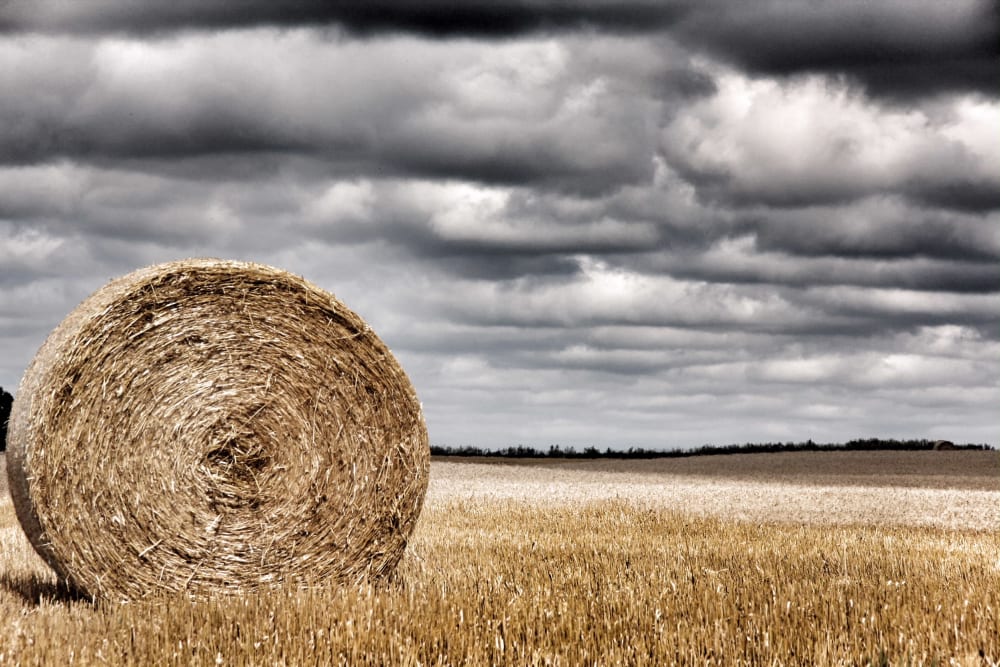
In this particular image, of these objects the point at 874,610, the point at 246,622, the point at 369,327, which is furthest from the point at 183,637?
the point at 874,610

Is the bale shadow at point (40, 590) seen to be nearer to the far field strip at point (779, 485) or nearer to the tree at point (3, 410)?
the far field strip at point (779, 485)

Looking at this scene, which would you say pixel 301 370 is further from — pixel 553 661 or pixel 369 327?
pixel 553 661

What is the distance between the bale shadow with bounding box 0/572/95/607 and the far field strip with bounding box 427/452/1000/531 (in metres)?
8.02

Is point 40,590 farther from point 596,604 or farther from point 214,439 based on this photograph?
point 596,604

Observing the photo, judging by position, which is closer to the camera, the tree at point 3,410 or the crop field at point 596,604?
the crop field at point 596,604

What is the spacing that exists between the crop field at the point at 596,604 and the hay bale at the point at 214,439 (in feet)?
1.27

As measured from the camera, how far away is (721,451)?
1470 inches

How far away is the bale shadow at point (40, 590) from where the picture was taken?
781 centimetres

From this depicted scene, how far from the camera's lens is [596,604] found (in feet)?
22.6

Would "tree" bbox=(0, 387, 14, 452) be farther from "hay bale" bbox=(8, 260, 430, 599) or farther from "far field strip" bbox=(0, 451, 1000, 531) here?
"hay bale" bbox=(8, 260, 430, 599)

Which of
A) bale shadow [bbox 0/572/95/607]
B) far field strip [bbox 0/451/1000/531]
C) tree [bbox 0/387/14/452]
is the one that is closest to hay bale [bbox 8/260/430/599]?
bale shadow [bbox 0/572/95/607]

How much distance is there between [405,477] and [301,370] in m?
1.29

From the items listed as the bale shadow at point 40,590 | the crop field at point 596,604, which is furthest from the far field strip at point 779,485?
the bale shadow at point 40,590

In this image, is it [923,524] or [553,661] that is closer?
[553,661]
